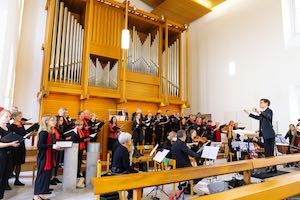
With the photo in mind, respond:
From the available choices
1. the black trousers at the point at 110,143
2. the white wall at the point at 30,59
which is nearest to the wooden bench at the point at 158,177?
the black trousers at the point at 110,143

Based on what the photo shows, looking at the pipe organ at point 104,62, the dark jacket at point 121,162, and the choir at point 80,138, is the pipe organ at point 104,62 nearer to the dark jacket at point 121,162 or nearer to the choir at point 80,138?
the choir at point 80,138

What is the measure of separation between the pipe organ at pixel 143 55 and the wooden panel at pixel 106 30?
2.00ft

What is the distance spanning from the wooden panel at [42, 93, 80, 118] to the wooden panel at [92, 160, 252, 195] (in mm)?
6028

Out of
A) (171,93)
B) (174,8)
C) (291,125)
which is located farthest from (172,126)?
(174,8)

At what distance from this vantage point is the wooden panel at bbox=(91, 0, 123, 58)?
26.0 ft

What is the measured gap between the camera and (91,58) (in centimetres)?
809

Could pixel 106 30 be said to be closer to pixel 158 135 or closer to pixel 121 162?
pixel 158 135

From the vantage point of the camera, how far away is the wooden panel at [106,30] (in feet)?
26.0

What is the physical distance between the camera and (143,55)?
353 inches

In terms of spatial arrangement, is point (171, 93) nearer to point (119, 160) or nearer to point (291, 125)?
point (291, 125)

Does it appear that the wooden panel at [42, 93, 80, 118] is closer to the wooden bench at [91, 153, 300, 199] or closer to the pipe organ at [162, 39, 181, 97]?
the pipe organ at [162, 39, 181, 97]

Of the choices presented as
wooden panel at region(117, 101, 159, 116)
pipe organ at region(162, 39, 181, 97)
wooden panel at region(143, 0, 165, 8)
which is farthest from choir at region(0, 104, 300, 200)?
wooden panel at region(143, 0, 165, 8)

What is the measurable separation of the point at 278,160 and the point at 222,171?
39.9 inches

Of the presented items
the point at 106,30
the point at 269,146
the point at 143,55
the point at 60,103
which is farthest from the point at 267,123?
the point at 106,30
